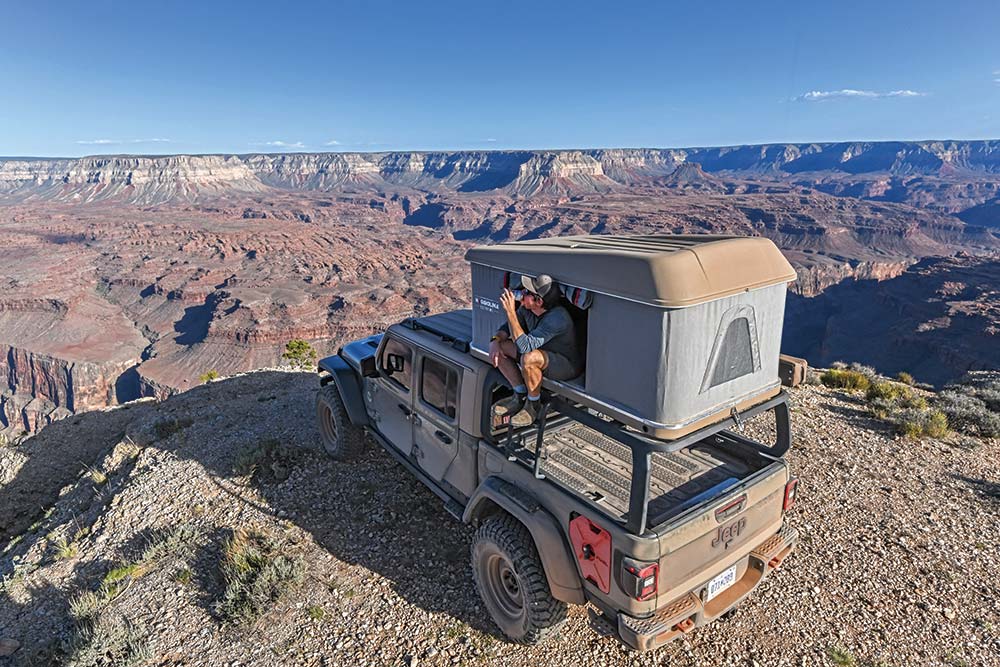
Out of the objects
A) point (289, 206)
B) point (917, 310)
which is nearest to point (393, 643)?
point (917, 310)

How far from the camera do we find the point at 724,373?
3.46 m

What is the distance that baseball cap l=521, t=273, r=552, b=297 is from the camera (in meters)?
3.73

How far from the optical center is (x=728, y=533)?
381 centimetres

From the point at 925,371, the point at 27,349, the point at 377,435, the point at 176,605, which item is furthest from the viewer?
the point at 27,349

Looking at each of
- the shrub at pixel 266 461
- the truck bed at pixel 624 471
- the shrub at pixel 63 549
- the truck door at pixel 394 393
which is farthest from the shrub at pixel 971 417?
the shrub at pixel 63 549

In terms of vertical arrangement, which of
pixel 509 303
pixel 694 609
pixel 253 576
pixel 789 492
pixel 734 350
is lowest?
pixel 253 576

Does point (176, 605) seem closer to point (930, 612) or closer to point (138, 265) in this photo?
point (930, 612)

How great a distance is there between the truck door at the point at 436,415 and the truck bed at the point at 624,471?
811 mm

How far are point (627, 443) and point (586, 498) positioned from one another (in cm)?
80

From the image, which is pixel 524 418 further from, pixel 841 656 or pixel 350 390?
pixel 841 656

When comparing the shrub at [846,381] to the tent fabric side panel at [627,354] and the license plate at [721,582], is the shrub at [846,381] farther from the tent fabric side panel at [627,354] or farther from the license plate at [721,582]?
the tent fabric side panel at [627,354]

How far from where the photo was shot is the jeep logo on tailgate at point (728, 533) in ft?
12.2

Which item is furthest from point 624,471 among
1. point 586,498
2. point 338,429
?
point 338,429

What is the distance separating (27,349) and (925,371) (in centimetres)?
11461
